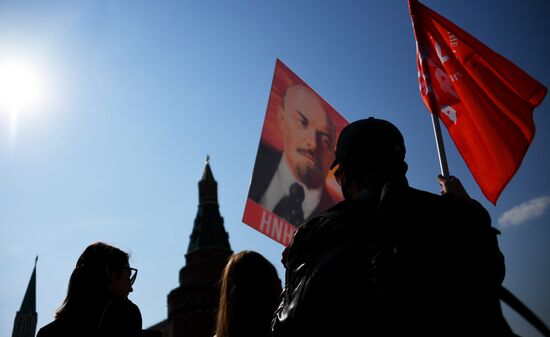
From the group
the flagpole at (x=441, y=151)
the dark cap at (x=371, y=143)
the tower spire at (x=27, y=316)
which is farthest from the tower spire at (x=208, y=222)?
the tower spire at (x=27, y=316)

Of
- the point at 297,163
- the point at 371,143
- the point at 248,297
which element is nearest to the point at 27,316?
the point at 297,163

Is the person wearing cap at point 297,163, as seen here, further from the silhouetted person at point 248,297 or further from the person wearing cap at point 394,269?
the person wearing cap at point 394,269

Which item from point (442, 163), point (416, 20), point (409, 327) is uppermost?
point (416, 20)

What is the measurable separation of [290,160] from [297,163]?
22 cm

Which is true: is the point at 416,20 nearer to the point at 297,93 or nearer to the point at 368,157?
the point at 297,93

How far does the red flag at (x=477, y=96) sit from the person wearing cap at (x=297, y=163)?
311 centimetres

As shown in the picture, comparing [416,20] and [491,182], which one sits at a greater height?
[416,20]

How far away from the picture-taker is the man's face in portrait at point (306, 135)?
9.35 m

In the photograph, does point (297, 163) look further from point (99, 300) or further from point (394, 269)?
point (394, 269)

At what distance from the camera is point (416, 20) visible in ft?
22.4

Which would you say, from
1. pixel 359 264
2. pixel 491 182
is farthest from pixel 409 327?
pixel 491 182

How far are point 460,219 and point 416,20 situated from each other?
568cm

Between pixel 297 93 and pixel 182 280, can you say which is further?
pixel 182 280

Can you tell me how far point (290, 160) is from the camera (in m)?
9.42
